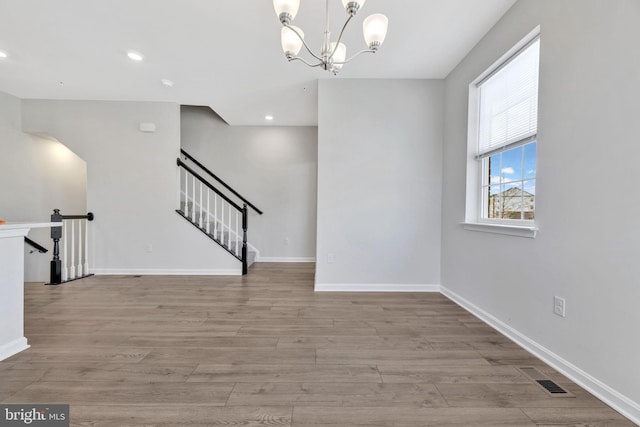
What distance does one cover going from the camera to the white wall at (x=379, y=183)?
3.28 m

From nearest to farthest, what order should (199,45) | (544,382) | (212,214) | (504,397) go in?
(504,397) → (544,382) → (199,45) → (212,214)

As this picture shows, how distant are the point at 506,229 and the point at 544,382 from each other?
1.06 meters

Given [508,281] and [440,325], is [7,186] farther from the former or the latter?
[508,281]

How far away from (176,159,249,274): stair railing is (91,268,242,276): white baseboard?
0.31 m

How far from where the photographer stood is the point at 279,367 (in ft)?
5.56

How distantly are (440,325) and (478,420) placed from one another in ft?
3.63

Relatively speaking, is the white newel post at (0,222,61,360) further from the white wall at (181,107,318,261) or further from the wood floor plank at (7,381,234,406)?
the white wall at (181,107,318,261)

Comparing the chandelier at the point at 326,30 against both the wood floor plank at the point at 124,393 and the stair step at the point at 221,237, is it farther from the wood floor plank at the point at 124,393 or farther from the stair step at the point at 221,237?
the stair step at the point at 221,237

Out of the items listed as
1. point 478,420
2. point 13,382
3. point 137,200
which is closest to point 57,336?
point 13,382

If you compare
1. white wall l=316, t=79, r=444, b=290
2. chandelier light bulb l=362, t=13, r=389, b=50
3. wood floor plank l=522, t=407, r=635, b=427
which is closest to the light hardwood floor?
wood floor plank l=522, t=407, r=635, b=427

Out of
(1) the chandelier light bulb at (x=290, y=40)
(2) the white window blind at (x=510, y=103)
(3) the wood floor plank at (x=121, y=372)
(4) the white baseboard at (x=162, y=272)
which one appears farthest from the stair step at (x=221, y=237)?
(2) the white window blind at (x=510, y=103)

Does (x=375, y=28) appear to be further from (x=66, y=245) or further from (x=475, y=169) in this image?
(x=66, y=245)

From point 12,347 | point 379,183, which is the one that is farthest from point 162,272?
point 379,183

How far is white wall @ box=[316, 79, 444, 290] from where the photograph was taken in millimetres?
3283
